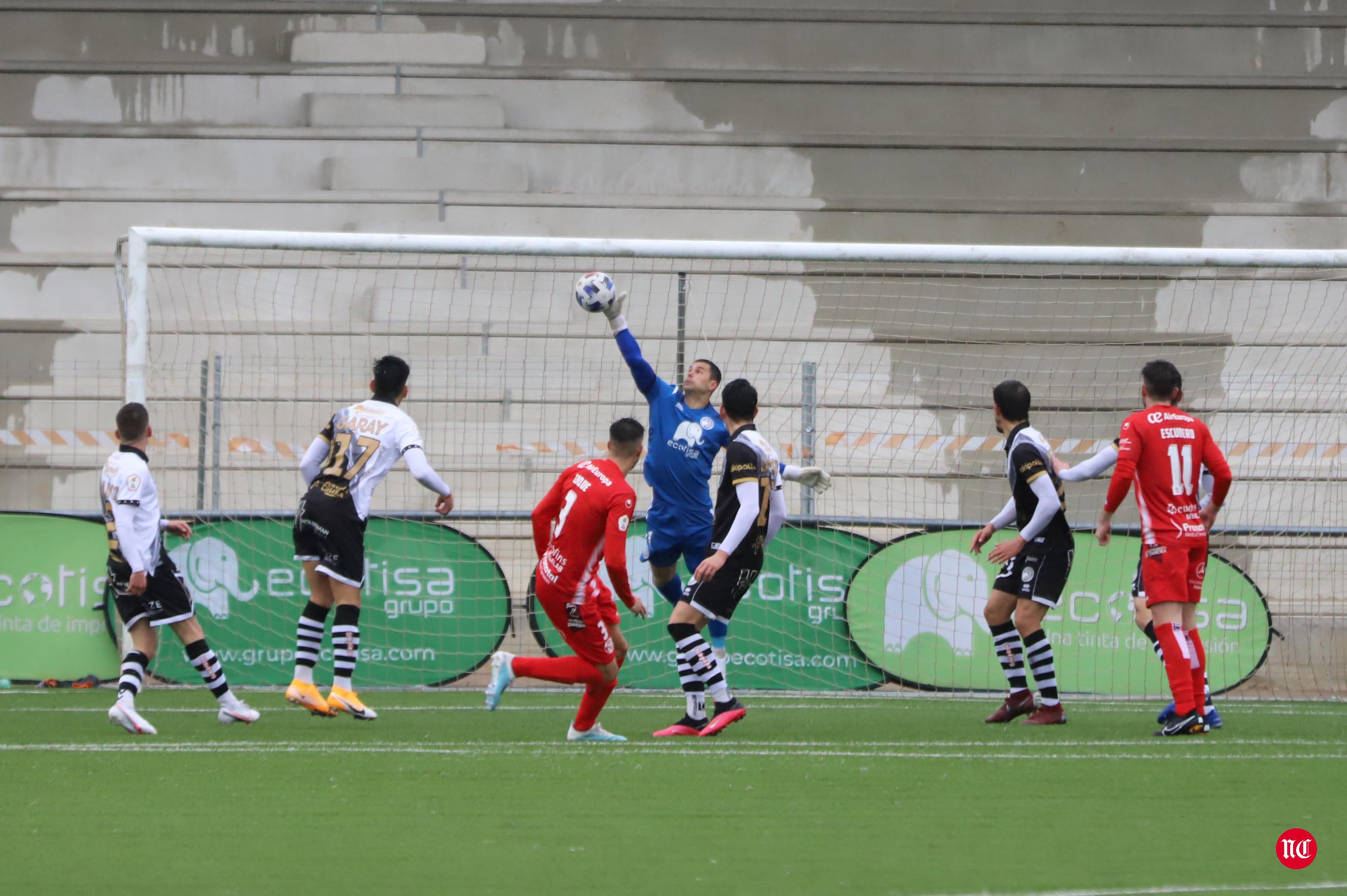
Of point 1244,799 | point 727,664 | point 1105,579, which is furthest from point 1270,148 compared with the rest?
point 1244,799

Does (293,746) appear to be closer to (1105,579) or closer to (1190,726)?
(1190,726)

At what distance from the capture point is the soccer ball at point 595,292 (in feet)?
24.0

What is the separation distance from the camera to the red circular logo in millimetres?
3900

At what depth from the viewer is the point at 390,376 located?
7.45 m

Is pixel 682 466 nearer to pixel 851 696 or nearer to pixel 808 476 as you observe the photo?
pixel 808 476

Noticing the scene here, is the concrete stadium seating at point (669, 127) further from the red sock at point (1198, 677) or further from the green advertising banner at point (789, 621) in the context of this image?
the red sock at point (1198, 677)

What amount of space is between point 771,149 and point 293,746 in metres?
9.19

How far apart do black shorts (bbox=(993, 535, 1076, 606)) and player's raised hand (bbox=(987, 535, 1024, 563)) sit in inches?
6.3

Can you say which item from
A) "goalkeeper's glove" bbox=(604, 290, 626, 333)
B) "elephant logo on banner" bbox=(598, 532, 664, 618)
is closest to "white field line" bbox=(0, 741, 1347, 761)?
"goalkeeper's glove" bbox=(604, 290, 626, 333)

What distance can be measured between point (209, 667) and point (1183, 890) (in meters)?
5.02

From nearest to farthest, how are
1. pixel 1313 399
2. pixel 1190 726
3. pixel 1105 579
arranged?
pixel 1190 726
pixel 1105 579
pixel 1313 399

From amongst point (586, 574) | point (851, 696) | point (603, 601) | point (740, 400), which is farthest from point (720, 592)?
point (851, 696)

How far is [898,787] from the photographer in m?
5.19

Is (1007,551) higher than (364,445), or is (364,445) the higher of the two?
(364,445)
